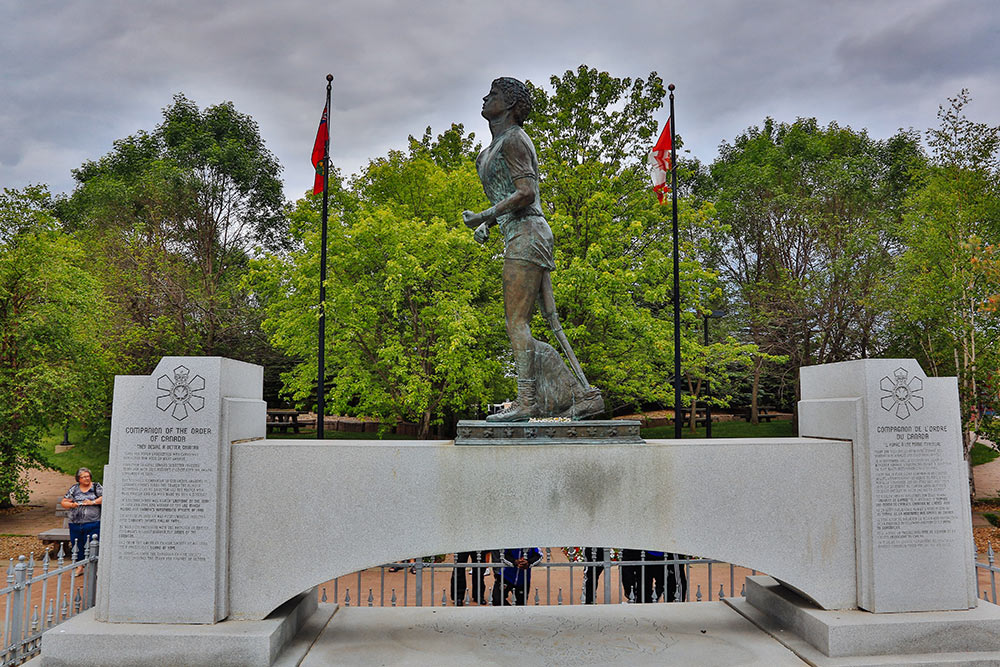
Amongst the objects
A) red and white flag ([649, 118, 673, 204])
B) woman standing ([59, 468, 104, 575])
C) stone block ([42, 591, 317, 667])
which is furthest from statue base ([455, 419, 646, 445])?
red and white flag ([649, 118, 673, 204])

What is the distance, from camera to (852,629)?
5.46 meters

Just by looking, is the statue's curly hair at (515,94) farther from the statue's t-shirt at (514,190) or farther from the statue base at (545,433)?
the statue base at (545,433)

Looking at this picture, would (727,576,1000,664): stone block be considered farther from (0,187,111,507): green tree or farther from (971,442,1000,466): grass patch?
(971,442,1000,466): grass patch

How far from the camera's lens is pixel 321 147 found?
1509cm

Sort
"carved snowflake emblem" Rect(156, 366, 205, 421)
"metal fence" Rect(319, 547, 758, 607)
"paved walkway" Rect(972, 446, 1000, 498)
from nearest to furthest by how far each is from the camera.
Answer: "carved snowflake emblem" Rect(156, 366, 205, 421) → "metal fence" Rect(319, 547, 758, 607) → "paved walkway" Rect(972, 446, 1000, 498)

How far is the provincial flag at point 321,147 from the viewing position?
48.5 ft

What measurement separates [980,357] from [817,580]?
1499cm

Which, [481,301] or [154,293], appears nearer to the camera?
[481,301]

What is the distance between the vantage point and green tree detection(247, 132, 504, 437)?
15695 mm

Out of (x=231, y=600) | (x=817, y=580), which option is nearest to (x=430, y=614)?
(x=231, y=600)

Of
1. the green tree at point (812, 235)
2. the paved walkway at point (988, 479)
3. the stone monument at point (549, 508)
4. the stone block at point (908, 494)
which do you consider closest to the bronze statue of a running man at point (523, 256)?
the stone monument at point (549, 508)

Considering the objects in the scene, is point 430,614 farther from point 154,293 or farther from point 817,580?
point 154,293

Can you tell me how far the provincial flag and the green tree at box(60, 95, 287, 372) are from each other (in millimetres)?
9683

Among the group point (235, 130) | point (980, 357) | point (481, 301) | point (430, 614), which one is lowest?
point (430, 614)
